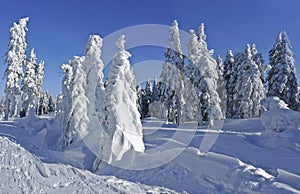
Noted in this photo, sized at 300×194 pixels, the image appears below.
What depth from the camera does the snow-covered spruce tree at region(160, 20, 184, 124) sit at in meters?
35.7

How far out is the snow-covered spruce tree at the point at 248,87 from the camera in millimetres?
39891

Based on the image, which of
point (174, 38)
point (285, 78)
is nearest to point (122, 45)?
point (174, 38)

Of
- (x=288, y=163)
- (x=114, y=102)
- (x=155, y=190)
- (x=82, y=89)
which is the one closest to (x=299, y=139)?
(x=288, y=163)

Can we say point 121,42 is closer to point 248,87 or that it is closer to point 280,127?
point 280,127

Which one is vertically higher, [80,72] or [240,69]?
[240,69]

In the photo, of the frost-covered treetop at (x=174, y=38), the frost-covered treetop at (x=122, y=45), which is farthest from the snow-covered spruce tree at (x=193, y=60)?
the frost-covered treetop at (x=122, y=45)

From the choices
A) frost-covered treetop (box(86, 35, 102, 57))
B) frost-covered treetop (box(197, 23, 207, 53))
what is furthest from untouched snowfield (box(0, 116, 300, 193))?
frost-covered treetop (box(197, 23, 207, 53))

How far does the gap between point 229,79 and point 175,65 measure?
1207 centimetres

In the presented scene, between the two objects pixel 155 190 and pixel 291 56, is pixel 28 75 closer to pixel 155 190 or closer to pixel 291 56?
pixel 291 56

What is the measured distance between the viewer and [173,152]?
13578 mm

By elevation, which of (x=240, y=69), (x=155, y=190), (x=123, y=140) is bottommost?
(x=155, y=190)

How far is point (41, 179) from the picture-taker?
7.84 m

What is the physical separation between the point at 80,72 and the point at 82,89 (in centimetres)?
155

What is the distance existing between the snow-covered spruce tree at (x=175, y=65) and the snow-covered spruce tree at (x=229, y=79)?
10724 mm
